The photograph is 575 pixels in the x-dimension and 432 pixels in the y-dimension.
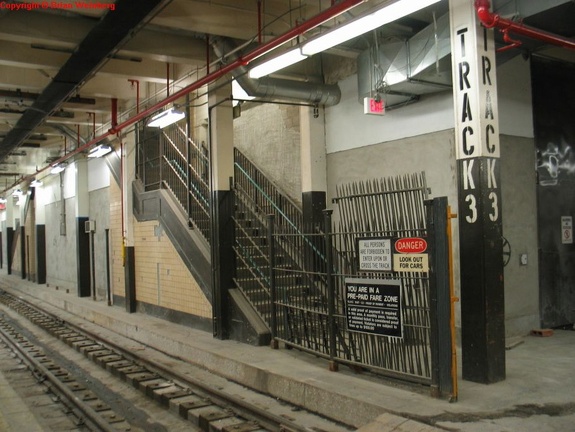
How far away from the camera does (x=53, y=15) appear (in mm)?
8320

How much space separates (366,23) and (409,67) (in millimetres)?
2276

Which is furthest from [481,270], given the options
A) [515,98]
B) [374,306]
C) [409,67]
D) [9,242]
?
[9,242]

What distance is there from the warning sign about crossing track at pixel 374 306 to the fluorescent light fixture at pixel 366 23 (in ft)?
8.92

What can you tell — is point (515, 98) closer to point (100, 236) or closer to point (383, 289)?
point (383, 289)

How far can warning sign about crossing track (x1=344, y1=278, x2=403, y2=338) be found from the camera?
5945mm

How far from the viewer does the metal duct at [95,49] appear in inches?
258

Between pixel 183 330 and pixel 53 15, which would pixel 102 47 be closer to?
pixel 53 15

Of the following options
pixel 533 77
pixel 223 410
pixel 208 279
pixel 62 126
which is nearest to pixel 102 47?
pixel 208 279

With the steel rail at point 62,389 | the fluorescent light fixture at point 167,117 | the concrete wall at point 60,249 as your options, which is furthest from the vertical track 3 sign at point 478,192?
the concrete wall at point 60,249

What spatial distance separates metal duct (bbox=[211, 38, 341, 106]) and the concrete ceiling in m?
0.28

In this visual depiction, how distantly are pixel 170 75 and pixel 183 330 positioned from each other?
5303 mm

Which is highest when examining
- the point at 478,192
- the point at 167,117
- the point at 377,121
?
the point at 167,117

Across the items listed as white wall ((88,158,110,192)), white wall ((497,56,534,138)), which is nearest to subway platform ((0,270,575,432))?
white wall ((497,56,534,138))

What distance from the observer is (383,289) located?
6074mm
